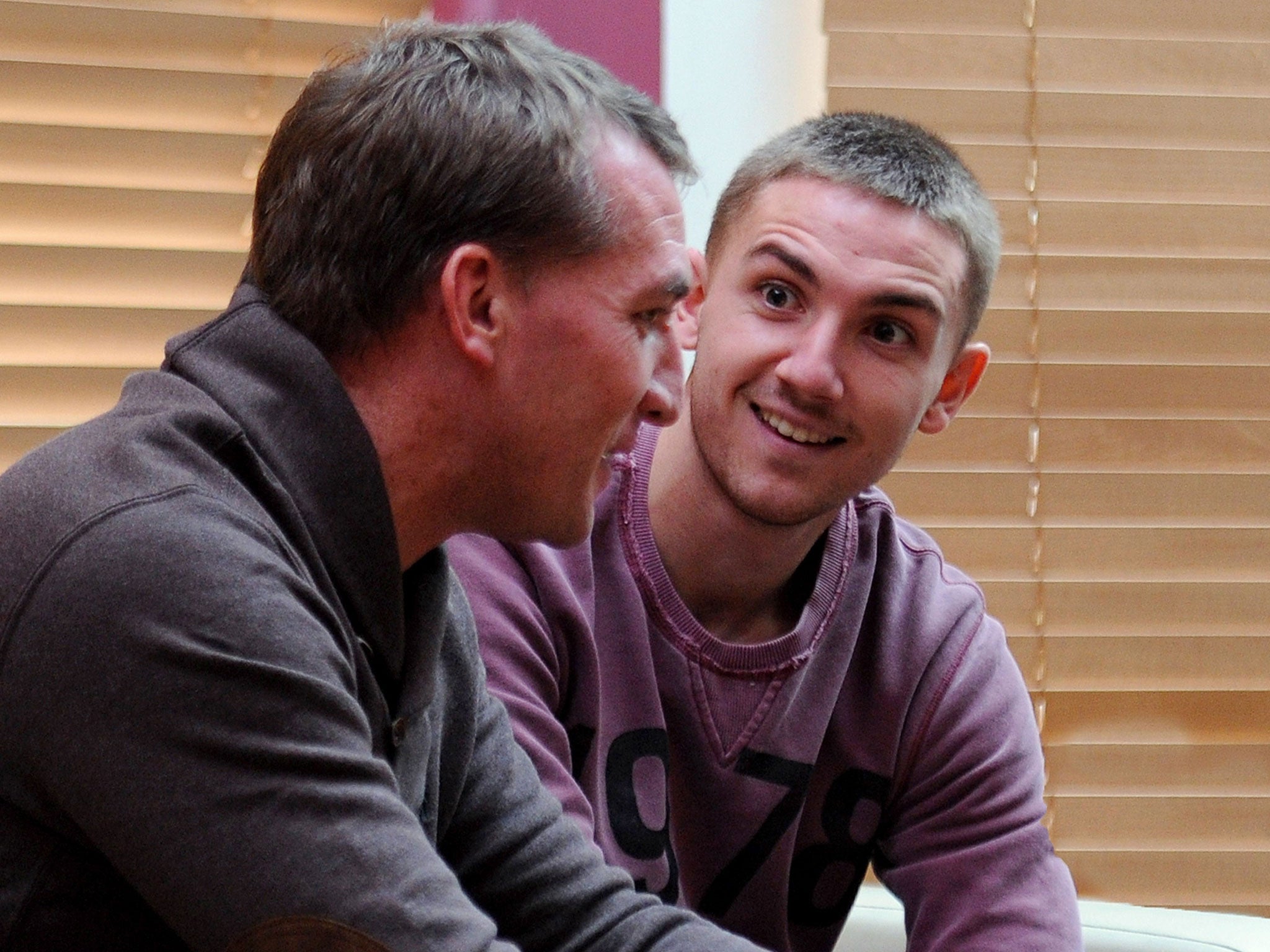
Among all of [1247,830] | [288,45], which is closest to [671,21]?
[288,45]

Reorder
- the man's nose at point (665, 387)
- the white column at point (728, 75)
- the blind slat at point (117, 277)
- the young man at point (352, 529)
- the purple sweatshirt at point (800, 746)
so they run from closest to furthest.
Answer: the young man at point (352, 529), the man's nose at point (665, 387), the purple sweatshirt at point (800, 746), the blind slat at point (117, 277), the white column at point (728, 75)

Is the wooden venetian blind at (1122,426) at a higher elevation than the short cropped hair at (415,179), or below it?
below

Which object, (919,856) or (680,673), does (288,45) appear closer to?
(680,673)

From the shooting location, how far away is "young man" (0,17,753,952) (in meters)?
0.82

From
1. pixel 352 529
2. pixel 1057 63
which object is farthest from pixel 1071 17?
pixel 352 529

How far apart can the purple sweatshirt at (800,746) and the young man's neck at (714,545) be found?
0.08ft

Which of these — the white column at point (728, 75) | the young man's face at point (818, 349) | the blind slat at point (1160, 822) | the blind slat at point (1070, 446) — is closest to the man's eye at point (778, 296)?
the young man's face at point (818, 349)

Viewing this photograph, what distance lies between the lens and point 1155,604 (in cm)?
197

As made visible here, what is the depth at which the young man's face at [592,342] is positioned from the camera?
3.46 feet

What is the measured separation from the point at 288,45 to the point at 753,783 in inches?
40.4

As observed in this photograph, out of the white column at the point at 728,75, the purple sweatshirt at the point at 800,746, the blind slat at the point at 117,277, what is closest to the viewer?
the purple sweatshirt at the point at 800,746

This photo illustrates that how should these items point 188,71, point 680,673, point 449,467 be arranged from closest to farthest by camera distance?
point 449,467, point 680,673, point 188,71

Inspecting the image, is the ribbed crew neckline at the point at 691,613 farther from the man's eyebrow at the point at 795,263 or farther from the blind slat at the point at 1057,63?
the blind slat at the point at 1057,63

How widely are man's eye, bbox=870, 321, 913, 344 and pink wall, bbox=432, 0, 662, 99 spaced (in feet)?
1.63
